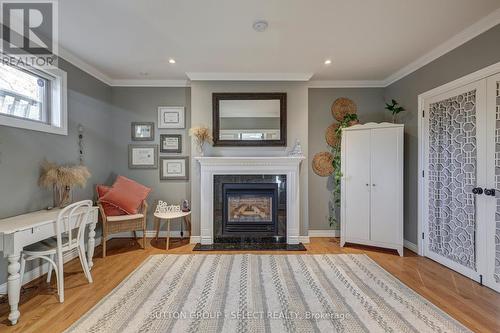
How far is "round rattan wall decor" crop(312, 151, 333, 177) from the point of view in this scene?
13.6 feet

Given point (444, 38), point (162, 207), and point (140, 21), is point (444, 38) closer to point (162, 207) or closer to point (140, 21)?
point (140, 21)

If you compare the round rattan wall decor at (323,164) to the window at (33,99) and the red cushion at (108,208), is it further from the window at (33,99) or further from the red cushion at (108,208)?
the window at (33,99)

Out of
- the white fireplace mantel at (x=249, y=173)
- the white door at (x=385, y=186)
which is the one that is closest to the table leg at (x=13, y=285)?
the white fireplace mantel at (x=249, y=173)

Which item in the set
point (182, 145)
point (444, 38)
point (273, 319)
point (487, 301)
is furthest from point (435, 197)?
point (182, 145)

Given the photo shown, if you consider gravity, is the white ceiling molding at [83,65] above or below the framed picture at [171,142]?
above

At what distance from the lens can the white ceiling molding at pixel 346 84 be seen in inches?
160

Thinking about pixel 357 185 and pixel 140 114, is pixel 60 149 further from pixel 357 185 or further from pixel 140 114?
pixel 357 185

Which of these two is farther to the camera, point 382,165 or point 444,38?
point 382,165

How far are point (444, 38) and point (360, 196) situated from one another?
2183mm

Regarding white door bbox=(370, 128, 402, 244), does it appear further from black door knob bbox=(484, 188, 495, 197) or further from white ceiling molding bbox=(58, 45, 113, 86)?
white ceiling molding bbox=(58, 45, 113, 86)

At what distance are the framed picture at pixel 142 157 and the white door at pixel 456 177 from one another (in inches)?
165

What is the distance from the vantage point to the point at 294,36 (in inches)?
103

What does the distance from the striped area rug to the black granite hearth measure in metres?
0.47

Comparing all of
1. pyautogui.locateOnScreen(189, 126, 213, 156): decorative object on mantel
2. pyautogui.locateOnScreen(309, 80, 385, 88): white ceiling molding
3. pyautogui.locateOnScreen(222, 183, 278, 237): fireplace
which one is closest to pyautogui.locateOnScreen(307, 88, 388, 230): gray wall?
pyautogui.locateOnScreen(309, 80, 385, 88): white ceiling molding
